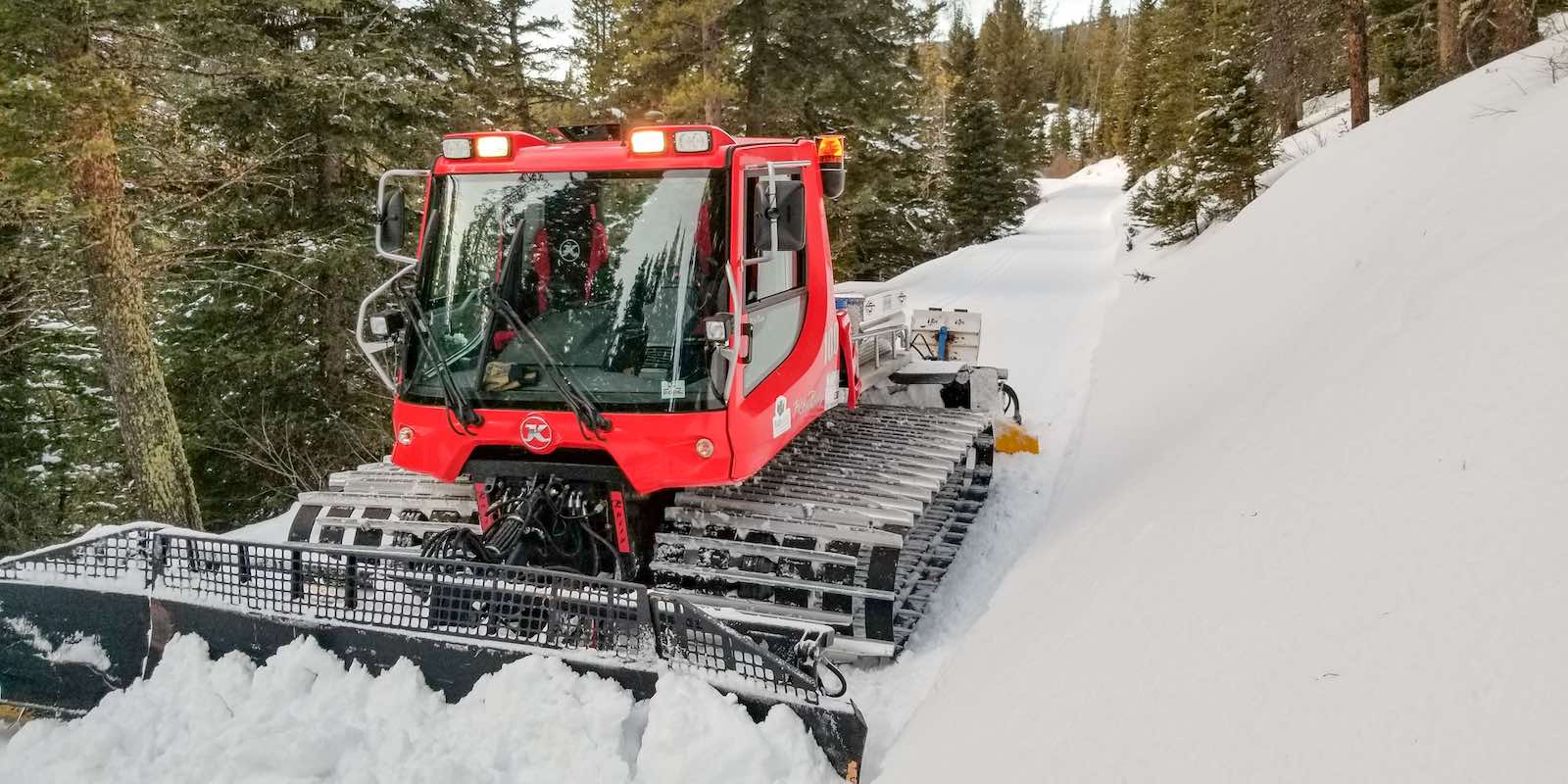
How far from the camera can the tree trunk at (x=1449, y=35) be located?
1562cm

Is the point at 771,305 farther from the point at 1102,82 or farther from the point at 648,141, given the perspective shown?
the point at 1102,82

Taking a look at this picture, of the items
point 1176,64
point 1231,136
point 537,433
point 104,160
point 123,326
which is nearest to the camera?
point 537,433

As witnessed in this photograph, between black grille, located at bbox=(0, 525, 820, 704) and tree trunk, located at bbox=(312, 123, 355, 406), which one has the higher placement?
tree trunk, located at bbox=(312, 123, 355, 406)

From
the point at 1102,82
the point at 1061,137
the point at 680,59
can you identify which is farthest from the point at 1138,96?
the point at 680,59

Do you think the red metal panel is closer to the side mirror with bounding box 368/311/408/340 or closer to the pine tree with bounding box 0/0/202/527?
the side mirror with bounding box 368/311/408/340

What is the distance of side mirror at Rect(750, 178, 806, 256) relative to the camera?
4.44 m

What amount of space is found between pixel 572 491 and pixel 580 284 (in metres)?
1.01

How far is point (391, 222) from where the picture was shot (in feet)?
15.7

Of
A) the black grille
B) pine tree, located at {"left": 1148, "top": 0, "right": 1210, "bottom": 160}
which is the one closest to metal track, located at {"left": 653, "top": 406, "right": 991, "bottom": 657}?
the black grille

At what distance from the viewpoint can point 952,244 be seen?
34.5 metres

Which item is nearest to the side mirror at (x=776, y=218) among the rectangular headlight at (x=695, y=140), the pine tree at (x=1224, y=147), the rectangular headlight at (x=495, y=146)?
the rectangular headlight at (x=695, y=140)

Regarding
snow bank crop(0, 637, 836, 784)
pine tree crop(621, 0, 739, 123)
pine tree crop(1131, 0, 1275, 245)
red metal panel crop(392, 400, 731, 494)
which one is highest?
pine tree crop(621, 0, 739, 123)

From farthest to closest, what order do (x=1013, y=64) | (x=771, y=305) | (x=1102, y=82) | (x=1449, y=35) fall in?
(x=1102, y=82) → (x=1013, y=64) → (x=1449, y=35) → (x=771, y=305)

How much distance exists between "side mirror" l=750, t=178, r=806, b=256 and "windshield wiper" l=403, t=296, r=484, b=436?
1.53 meters
